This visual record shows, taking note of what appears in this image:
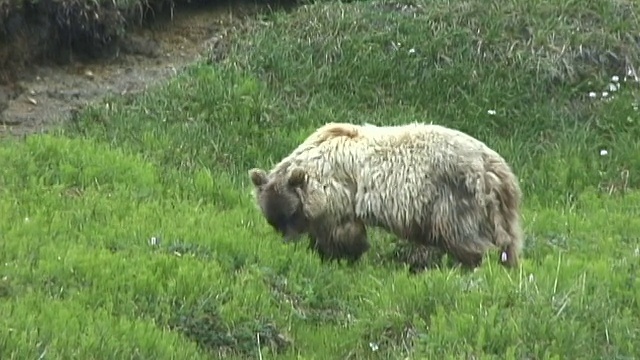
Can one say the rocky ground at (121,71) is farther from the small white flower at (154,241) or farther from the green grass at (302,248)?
the small white flower at (154,241)

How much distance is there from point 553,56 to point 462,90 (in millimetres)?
1363

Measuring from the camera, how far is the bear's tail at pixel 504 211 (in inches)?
354

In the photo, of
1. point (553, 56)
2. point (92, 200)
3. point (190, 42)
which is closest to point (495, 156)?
point (92, 200)

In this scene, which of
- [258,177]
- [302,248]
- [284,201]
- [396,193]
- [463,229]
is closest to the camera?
[463,229]

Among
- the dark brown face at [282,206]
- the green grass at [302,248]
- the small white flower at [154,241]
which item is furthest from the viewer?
the dark brown face at [282,206]

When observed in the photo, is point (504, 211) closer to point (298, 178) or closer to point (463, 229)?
point (463, 229)

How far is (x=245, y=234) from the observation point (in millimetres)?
9445

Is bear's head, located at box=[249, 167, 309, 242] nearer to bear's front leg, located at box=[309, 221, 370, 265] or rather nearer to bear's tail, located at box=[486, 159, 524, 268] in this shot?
bear's front leg, located at box=[309, 221, 370, 265]

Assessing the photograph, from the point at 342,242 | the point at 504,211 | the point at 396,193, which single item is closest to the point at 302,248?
the point at 342,242

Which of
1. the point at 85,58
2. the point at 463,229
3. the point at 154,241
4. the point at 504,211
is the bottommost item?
the point at 85,58

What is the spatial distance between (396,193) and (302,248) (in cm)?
93

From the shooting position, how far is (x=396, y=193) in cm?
923

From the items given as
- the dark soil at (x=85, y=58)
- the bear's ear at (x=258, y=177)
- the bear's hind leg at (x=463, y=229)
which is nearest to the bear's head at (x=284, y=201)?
the bear's ear at (x=258, y=177)

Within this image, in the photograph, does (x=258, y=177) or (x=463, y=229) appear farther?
(x=258, y=177)
